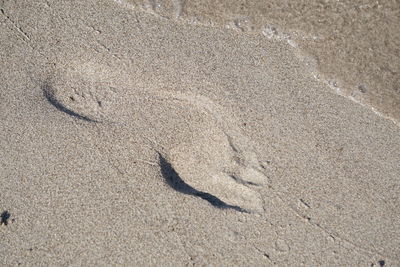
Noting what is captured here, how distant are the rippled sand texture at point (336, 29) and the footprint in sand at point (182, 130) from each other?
2.63 ft

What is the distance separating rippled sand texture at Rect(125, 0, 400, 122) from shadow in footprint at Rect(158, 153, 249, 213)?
1322 mm

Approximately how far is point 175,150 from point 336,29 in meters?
1.82

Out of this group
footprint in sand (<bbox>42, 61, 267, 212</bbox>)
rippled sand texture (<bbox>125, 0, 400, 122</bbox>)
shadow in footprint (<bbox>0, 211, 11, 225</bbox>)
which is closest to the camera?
shadow in footprint (<bbox>0, 211, 11, 225</bbox>)

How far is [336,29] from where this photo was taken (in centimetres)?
331

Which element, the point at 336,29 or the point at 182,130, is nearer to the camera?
the point at 182,130

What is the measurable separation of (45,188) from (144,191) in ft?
2.46

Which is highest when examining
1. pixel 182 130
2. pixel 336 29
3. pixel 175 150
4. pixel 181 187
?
pixel 336 29

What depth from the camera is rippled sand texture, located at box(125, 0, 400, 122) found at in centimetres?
326

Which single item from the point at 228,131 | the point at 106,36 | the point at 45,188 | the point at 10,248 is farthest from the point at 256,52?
the point at 10,248

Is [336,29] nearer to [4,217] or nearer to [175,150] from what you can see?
[175,150]

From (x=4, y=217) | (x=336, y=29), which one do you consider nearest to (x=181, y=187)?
(x=4, y=217)

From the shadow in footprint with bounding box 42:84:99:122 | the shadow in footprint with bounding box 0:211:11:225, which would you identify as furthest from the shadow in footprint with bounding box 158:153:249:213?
the shadow in footprint with bounding box 0:211:11:225

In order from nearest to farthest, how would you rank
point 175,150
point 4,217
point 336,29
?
1. point 4,217
2. point 175,150
3. point 336,29

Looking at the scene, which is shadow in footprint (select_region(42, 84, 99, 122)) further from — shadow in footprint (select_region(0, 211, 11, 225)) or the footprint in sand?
shadow in footprint (select_region(0, 211, 11, 225))
